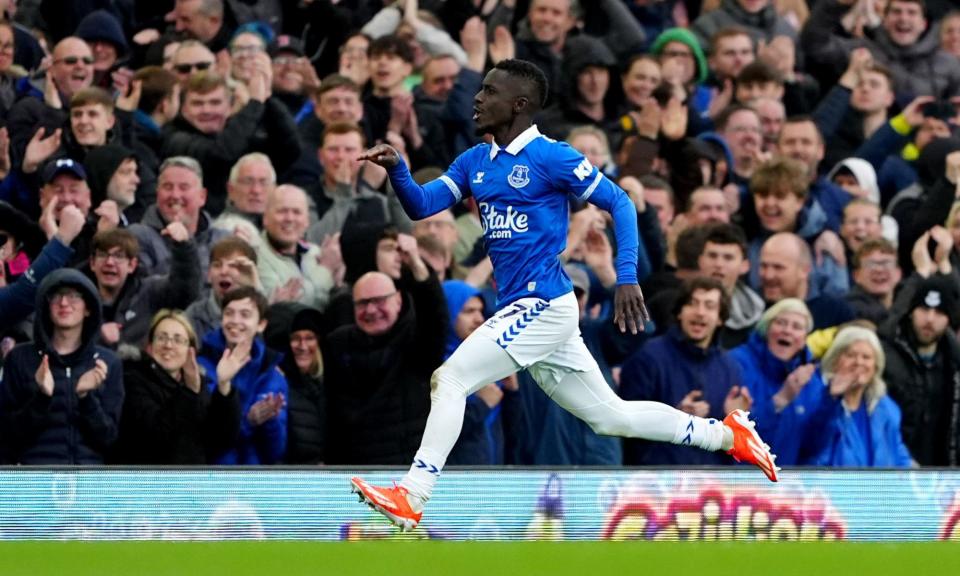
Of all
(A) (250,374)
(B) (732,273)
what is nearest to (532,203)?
(A) (250,374)

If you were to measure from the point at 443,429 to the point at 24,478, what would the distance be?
2514 mm

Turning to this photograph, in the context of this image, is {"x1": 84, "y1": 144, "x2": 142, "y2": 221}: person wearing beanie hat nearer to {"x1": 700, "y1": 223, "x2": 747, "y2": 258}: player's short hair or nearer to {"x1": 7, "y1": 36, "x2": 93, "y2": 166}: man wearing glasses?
{"x1": 7, "y1": 36, "x2": 93, "y2": 166}: man wearing glasses

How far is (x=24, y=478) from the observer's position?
Answer: 9406 mm

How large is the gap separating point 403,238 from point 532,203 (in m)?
3.40

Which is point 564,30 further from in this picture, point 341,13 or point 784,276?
point 784,276

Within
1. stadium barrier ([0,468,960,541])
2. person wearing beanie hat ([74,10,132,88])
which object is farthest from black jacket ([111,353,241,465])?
person wearing beanie hat ([74,10,132,88])

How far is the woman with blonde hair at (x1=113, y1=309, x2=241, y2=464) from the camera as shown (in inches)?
437

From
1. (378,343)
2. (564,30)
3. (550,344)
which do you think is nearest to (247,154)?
(378,343)

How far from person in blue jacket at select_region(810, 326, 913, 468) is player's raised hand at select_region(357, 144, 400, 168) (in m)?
4.81

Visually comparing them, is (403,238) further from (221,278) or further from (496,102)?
(496,102)

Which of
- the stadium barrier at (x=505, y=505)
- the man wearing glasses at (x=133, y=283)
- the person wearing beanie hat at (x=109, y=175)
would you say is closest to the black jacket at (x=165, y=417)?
the man wearing glasses at (x=133, y=283)

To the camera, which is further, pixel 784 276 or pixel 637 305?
pixel 784 276

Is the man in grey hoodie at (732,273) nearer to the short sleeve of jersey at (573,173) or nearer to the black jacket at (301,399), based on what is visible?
the black jacket at (301,399)

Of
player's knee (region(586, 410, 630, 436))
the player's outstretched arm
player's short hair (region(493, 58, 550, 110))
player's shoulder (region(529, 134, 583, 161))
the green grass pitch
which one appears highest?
player's short hair (region(493, 58, 550, 110))
